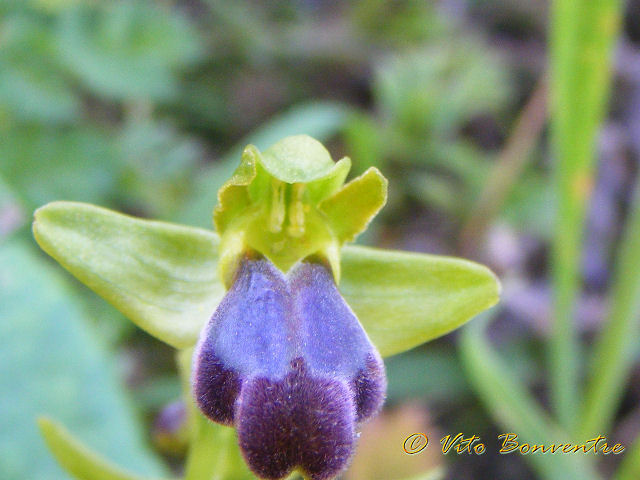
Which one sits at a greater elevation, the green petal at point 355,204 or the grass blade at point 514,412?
the green petal at point 355,204

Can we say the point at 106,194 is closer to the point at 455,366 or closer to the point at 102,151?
the point at 102,151

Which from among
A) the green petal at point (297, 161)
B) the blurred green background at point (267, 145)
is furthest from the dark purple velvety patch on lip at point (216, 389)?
the blurred green background at point (267, 145)

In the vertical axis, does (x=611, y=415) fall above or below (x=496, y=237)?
below

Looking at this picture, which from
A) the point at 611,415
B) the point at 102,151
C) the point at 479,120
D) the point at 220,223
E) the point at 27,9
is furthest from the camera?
the point at 479,120

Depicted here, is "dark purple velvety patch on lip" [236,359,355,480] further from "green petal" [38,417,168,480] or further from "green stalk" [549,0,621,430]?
"green stalk" [549,0,621,430]

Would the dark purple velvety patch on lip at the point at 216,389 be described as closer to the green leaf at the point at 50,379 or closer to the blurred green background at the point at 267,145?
the blurred green background at the point at 267,145

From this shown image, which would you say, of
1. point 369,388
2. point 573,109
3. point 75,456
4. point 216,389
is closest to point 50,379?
point 75,456

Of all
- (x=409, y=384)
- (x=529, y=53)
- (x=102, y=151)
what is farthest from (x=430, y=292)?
(x=529, y=53)
